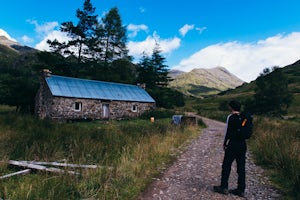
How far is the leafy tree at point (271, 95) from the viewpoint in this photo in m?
34.4

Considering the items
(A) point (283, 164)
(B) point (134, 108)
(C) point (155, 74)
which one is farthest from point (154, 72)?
(A) point (283, 164)

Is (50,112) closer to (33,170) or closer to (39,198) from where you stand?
(33,170)

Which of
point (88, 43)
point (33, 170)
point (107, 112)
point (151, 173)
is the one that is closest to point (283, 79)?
point (107, 112)

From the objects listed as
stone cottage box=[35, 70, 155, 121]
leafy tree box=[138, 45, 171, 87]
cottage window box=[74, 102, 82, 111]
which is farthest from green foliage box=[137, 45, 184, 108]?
cottage window box=[74, 102, 82, 111]

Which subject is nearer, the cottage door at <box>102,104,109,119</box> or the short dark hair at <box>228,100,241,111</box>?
the short dark hair at <box>228,100,241,111</box>

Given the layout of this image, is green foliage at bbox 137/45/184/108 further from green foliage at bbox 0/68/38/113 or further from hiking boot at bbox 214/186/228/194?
hiking boot at bbox 214/186/228/194

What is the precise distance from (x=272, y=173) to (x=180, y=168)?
110 inches

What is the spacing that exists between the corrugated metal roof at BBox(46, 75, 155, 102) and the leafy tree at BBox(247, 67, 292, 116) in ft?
66.6

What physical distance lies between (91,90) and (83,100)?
7.38 feet

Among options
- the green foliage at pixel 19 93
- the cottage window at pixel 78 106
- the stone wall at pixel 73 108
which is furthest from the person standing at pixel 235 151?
the green foliage at pixel 19 93

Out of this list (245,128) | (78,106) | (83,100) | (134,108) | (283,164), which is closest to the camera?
(245,128)

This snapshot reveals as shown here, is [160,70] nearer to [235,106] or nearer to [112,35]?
[112,35]

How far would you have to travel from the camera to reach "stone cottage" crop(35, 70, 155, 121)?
23219 mm

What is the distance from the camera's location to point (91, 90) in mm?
26438
